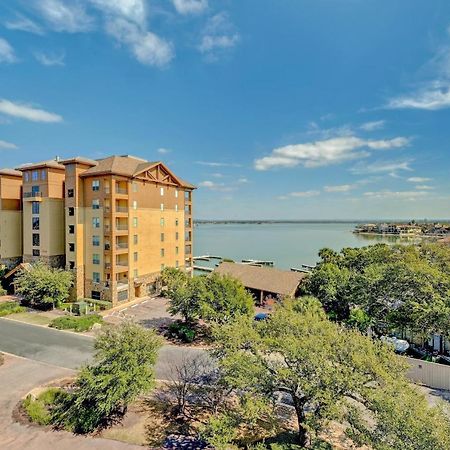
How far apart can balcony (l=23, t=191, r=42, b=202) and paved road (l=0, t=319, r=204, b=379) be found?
14346mm

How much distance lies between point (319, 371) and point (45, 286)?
28.5m

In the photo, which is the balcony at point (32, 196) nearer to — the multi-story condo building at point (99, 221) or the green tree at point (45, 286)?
the multi-story condo building at point (99, 221)

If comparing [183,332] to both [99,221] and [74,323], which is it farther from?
[99,221]

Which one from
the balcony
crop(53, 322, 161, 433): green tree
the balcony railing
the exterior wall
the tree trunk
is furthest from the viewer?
the exterior wall

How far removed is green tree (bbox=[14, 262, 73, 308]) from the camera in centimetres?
3128

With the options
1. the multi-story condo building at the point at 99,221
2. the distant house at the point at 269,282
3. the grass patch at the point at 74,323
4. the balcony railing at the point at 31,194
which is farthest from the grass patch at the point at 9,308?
the distant house at the point at 269,282

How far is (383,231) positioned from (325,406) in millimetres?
199013

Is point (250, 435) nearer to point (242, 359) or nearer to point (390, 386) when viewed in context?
point (242, 359)

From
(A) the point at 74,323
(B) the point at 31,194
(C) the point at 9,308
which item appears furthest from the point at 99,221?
(C) the point at 9,308

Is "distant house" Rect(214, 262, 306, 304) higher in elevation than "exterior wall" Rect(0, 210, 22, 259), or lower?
lower

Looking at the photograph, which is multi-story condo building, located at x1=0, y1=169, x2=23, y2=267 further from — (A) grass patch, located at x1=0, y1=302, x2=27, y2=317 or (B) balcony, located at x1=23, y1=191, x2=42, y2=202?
(A) grass patch, located at x1=0, y1=302, x2=27, y2=317

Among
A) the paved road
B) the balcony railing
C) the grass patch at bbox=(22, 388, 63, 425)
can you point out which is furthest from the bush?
the balcony railing

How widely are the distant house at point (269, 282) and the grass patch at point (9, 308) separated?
19524mm

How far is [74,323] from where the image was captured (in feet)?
88.8
